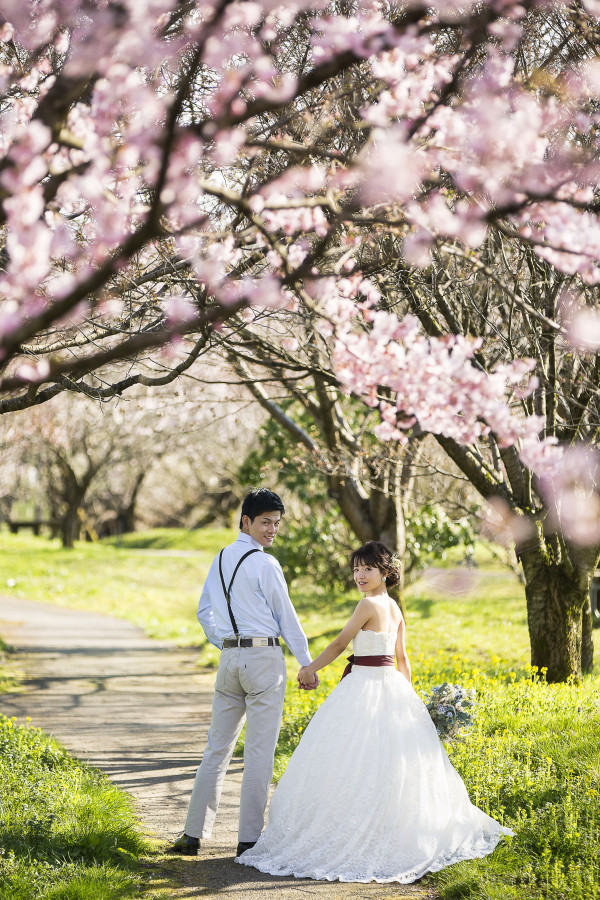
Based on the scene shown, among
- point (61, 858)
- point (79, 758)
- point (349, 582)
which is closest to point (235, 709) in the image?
point (61, 858)

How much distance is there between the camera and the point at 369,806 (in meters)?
4.38

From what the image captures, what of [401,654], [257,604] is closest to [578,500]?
[401,654]

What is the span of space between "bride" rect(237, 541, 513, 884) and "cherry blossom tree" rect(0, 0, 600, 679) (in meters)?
1.54

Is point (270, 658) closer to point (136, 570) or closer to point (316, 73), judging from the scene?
point (316, 73)

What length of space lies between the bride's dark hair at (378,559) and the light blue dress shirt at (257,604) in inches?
19.9

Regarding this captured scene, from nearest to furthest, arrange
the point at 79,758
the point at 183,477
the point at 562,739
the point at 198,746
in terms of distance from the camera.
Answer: the point at 562,739 → the point at 79,758 → the point at 198,746 → the point at 183,477

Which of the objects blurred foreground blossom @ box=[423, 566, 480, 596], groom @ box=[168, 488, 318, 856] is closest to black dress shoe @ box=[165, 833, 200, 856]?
groom @ box=[168, 488, 318, 856]

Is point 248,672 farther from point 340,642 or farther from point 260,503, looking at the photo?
point 260,503

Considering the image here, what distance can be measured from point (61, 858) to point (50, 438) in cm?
Result: 1677

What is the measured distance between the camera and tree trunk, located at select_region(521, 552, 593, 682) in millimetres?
7465

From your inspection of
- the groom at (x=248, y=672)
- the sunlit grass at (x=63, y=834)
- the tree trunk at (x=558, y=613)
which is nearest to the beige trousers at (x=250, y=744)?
the groom at (x=248, y=672)

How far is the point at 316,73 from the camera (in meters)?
3.06

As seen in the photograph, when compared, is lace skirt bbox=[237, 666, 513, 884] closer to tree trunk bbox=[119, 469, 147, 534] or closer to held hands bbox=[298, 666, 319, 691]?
held hands bbox=[298, 666, 319, 691]

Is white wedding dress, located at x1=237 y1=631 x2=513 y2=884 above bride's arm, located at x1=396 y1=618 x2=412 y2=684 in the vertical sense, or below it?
below
